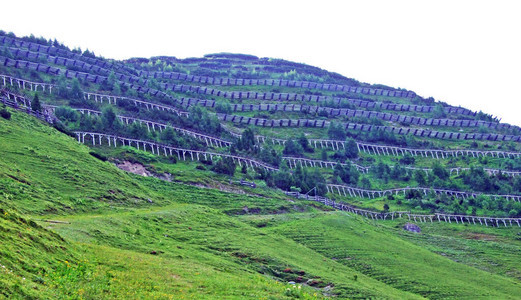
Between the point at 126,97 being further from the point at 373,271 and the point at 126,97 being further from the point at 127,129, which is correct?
the point at 373,271

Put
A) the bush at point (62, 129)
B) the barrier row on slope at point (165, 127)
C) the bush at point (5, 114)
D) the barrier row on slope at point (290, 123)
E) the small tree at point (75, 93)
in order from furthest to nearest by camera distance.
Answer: the barrier row on slope at point (290, 123)
the small tree at point (75, 93)
the barrier row on slope at point (165, 127)
the bush at point (62, 129)
the bush at point (5, 114)

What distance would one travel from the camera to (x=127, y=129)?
121 metres

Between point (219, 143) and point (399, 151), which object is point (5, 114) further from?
point (399, 151)

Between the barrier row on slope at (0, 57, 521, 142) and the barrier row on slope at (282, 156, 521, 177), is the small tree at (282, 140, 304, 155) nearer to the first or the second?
the barrier row on slope at (282, 156, 521, 177)

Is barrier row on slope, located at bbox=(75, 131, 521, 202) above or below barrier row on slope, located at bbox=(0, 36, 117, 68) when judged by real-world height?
below

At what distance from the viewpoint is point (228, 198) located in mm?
95875

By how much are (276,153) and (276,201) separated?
4309cm

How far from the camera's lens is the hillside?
4597 cm

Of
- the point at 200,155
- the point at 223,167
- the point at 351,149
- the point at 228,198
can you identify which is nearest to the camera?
the point at 228,198

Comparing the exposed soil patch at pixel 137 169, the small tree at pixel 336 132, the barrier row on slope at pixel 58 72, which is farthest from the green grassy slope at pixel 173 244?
the small tree at pixel 336 132

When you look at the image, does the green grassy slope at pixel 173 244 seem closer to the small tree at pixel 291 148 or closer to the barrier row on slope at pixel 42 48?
the small tree at pixel 291 148

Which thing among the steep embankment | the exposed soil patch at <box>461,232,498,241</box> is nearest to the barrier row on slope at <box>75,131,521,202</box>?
the steep embankment

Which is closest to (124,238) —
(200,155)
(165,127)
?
(200,155)

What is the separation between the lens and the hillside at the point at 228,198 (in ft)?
151
